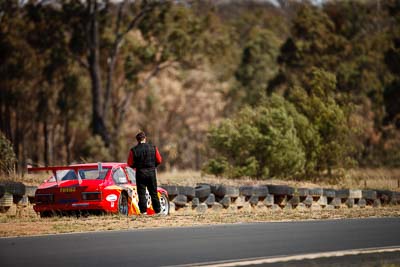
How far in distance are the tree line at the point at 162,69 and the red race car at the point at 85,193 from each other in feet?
90.1

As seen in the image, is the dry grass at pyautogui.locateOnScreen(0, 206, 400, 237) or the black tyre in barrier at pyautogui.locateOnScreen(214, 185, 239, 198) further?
the black tyre in barrier at pyautogui.locateOnScreen(214, 185, 239, 198)

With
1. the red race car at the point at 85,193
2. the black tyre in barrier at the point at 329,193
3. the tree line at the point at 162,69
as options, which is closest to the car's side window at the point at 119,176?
the red race car at the point at 85,193

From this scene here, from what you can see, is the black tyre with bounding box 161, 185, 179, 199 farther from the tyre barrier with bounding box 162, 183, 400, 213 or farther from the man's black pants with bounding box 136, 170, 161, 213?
the man's black pants with bounding box 136, 170, 161, 213

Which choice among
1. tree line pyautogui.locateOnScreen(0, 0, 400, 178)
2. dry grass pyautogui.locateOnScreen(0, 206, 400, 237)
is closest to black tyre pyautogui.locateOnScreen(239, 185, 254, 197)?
dry grass pyautogui.locateOnScreen(0, 206, 400, 237)

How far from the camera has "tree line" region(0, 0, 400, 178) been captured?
6025 centimetres

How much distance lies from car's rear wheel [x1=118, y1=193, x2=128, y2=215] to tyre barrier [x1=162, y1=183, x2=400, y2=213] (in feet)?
8.92

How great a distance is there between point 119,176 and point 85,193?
3.40 feet

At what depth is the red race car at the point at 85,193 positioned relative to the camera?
18.0 meters

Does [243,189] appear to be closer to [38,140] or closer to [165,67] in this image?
[165,67]

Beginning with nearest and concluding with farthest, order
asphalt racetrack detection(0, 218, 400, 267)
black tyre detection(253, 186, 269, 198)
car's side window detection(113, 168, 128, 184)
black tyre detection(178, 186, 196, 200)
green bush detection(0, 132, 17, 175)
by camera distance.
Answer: asphalt racetrack detection(0, 218, 400, 267) → car's side window detection(113, 168, 128, 184) → black tyre detection(178, 186, 196, 200) → black tyre detection(253, 186, 269, 198) → green bush detection(0, 132, 17, 175)

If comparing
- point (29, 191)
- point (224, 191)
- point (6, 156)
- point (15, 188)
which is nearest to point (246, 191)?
point (224, 191)

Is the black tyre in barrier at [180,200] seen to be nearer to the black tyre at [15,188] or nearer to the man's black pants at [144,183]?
the black tyre at [15,188]

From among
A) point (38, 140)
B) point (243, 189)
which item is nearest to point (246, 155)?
point (243, 189)

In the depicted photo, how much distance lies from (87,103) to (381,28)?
24126mm
